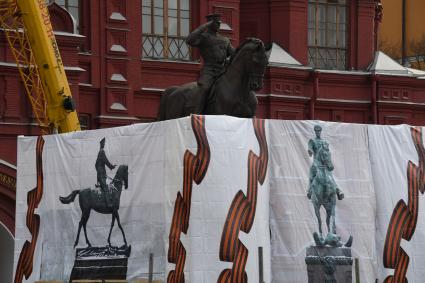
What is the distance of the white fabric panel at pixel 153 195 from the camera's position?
26.5 m

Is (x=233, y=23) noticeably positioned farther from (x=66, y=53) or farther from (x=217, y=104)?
(x=217, y=104)

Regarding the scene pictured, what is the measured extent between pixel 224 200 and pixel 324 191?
6.45ft

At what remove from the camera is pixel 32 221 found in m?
29.7

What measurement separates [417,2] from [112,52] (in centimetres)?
2440

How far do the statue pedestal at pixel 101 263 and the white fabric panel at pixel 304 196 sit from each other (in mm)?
2612

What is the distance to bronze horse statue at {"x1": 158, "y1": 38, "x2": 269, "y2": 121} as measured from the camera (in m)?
30.8

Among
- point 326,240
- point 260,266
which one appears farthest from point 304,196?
point 260,266

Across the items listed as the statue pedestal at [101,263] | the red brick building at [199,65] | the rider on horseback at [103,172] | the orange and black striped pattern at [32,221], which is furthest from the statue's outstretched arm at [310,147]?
the red brick building at [199,65]

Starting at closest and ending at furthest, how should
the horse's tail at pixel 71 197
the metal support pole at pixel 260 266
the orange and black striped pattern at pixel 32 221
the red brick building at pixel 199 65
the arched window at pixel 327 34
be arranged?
1. the metal support pole at pixel 260 266
2. the horse's tail at pixel 71 197
3. the orange and black striped pattern at pixel 32 221
4. the red brick building at pixel 199 65
5. the arched window at pixel 327 34

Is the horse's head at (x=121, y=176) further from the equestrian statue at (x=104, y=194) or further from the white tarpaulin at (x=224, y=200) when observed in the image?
the white tarpaulin at (x=224, y=200)

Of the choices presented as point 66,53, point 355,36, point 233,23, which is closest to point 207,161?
point 66,53

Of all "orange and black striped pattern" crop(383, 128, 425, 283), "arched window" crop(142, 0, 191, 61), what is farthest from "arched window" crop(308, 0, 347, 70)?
"orange and black striped pattern" crop(383, 128, 425, 283)

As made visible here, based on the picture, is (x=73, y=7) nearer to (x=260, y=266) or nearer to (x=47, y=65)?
(x=47, y=65)

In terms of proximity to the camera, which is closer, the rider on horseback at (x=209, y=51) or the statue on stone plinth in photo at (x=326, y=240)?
the statue on stone plinth in photo at (x=326, y=240)
